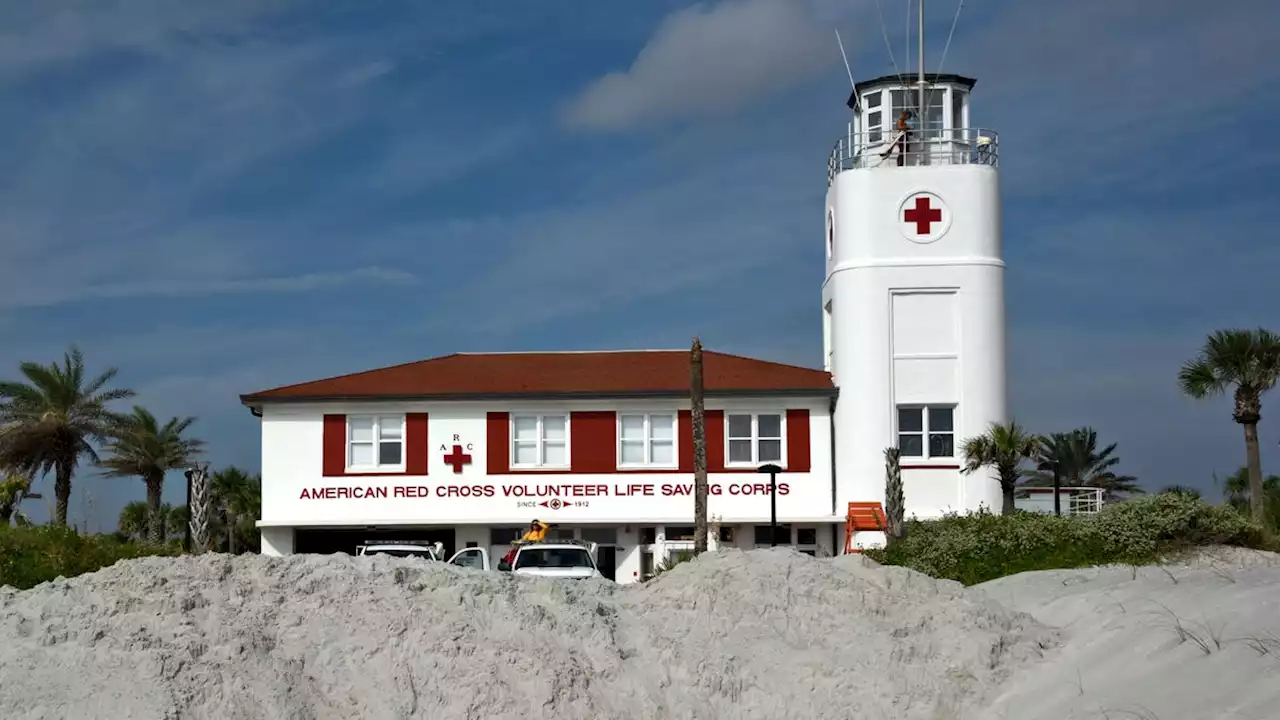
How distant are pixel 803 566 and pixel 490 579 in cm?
326

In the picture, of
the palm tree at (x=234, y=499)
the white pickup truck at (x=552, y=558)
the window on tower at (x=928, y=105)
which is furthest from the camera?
the palm tree at (x=234, y=499)

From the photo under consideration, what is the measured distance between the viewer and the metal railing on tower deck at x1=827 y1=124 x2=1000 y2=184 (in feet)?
130

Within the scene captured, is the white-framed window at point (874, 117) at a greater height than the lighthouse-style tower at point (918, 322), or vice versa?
the white-framed window at point (874, 117)

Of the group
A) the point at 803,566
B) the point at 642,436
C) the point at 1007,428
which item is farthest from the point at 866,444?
the point at 803,566

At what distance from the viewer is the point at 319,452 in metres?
39.7

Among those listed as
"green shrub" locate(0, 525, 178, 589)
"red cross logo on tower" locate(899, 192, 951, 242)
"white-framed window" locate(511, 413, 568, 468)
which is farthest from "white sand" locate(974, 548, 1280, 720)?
"white-framed window" locate(511, 413, 568, 468)

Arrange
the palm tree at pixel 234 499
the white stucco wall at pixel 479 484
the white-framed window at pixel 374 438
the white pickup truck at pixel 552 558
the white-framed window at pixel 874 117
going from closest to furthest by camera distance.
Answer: the white pickup truck at pixel 552 558, the white stucco wall at pixel 479 484, the white-framed window at pixel 374 438, the white-framed window at pixel 874 117, the palm tree at pixel 234 499

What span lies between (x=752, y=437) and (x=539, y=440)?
610 cm

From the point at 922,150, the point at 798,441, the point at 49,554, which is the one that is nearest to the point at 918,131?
the point at 922,150

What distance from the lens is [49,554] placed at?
70.0 feet

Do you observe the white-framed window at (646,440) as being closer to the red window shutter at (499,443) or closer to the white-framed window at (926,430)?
the red window shutter at (499,443)

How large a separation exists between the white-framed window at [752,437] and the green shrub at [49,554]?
1897 centimetres

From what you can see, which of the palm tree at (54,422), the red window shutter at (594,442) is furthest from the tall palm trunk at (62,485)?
the red window shutter at (594,442)

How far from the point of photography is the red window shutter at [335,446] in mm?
39562
